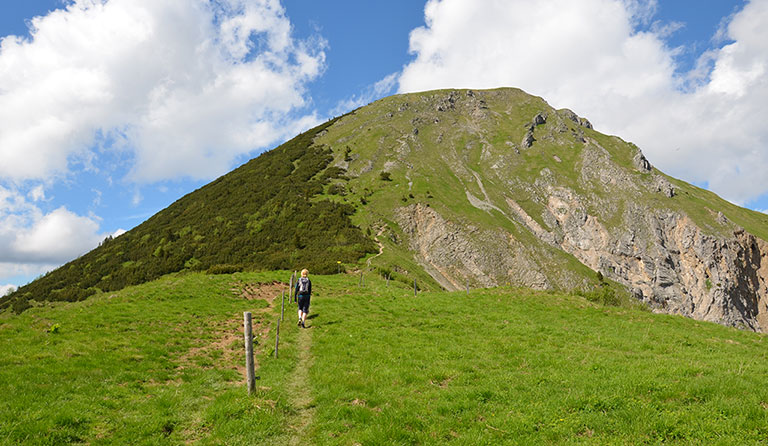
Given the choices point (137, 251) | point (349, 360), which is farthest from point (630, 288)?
point (137, 251)

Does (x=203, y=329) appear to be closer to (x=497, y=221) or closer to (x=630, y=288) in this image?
(x=497, y=221)

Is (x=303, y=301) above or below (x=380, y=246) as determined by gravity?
below

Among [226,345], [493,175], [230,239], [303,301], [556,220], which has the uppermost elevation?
[493,175]

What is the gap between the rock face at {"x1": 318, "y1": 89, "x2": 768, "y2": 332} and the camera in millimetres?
66375

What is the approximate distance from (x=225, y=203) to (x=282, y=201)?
14255 millimetres

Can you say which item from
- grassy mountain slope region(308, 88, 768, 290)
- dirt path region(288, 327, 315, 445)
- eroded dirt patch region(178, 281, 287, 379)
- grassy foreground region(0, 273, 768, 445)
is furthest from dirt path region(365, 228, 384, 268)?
dirt path region(288, 327, 315, 445)

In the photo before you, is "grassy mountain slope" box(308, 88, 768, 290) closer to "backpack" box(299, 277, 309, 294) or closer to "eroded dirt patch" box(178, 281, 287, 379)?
"eroded dirt patch" box(178, 281, 287, 379)

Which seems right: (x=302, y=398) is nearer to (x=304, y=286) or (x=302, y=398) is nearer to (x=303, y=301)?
(x=303, y=301)

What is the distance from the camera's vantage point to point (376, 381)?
11734mm

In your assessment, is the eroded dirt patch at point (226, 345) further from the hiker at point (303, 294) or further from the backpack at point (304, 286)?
the backpack at point (304, 286)

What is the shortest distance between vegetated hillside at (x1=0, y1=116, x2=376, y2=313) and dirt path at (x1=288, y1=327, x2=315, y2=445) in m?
26.5

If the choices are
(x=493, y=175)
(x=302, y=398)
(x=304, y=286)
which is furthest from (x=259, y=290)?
(x=493, y=175)

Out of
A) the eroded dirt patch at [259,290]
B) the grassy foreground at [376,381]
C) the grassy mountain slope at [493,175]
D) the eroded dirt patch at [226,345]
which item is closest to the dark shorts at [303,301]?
the grassy foreground at [376,381]

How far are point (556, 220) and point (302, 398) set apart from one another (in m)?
86.9
